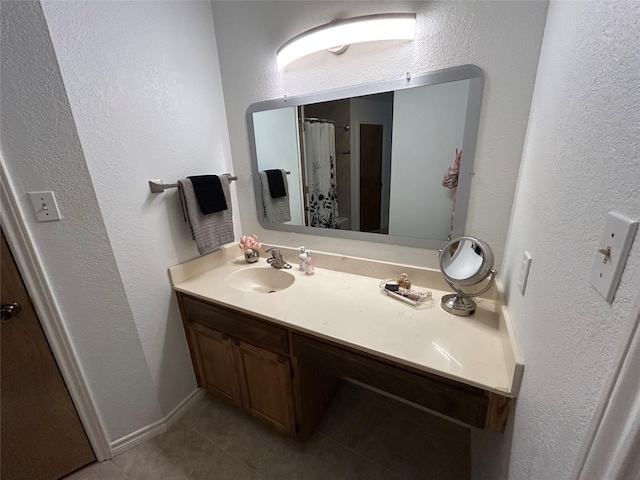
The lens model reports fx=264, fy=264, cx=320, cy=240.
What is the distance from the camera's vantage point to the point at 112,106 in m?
1.09

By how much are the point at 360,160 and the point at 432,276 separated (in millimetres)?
660

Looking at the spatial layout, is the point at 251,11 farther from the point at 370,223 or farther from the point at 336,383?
the point at 336,383

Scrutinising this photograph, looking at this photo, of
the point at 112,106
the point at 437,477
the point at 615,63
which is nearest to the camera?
the point at 615,63

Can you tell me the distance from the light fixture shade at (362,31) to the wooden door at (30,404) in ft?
4.71

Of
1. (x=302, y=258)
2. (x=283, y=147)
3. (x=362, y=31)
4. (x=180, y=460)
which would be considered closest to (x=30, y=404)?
(x=180, y=460)

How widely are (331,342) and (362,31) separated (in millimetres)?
1221

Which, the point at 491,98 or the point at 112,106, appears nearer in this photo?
the point at 491,98

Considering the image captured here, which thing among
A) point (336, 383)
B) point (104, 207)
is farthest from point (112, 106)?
point (336, 383)

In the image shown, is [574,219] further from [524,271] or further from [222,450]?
[222,450]

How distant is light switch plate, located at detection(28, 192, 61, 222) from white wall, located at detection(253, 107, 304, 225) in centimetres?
93

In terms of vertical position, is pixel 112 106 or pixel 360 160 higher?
pixel 112 106

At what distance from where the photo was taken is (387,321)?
103cm

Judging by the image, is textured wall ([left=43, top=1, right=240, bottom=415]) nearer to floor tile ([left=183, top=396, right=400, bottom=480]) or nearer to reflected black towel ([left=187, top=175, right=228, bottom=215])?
reflected black towel ([left=187, top=175, right=228, bottom=215])

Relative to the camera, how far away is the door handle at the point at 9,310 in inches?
39.1
